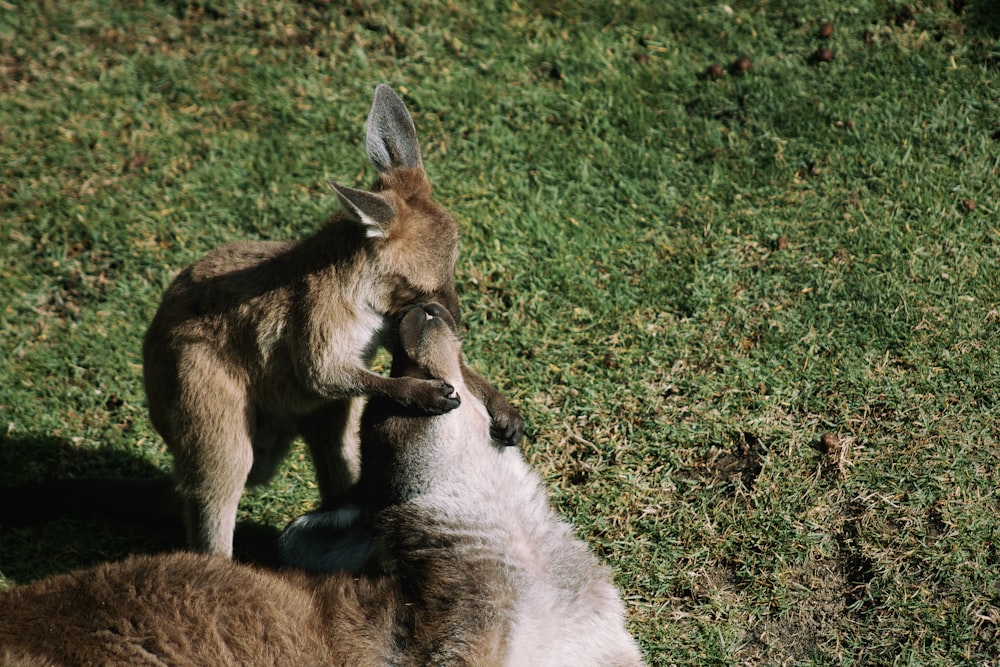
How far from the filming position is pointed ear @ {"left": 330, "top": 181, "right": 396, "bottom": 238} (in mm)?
3959

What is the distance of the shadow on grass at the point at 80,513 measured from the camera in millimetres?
4570

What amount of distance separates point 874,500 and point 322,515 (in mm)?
2506

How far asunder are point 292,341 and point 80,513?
1528 mm

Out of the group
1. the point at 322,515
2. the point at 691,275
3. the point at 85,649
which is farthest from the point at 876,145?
the point at 85,649

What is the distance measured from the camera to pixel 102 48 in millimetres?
6891

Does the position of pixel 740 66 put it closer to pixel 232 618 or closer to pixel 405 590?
pixel 405 590

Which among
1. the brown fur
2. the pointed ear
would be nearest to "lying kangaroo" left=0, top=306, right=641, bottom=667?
the brown fur

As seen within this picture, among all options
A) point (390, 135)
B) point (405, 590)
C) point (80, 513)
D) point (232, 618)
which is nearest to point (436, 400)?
point (405, 590)

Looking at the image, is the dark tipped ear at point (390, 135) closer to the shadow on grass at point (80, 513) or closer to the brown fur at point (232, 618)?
the shadow on grass at point (80, 513)

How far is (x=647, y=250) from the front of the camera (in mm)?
5633

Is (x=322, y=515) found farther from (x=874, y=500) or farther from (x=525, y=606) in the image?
(x=874, y=500)

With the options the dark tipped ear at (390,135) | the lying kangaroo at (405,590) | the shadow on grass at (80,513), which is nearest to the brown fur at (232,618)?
the lying kangaroo at (405,590)

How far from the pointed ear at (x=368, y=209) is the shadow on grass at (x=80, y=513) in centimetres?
159

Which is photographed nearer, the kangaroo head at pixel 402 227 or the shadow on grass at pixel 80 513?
the kangaroo head at pixel 402 227
